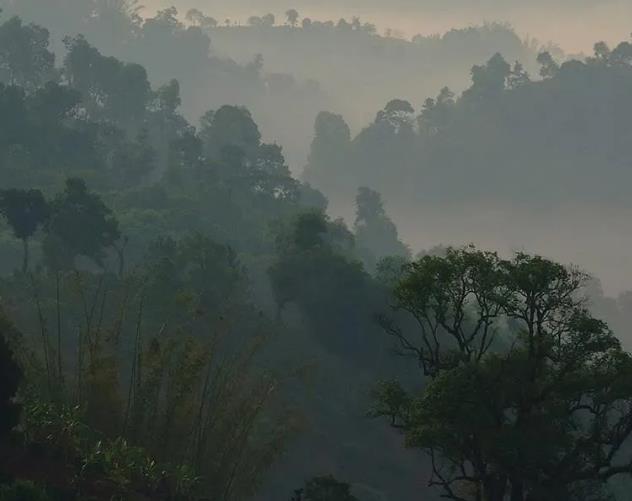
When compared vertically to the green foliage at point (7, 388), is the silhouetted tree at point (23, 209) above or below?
above

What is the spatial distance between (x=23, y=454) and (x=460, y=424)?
1337 centimetres

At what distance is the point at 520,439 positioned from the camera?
26234 millimetres

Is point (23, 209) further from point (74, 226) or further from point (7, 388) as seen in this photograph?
point (7, 388)

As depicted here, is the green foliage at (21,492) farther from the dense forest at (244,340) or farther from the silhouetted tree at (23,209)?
the silhouetted tree at (23,209)

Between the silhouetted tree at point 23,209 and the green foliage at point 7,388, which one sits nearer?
the green foliage at point 7,388

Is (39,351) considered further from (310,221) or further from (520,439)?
(520,439)

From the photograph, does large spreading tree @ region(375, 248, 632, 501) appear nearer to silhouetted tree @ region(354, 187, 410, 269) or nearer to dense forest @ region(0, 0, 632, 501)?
dense forest @ region(0, 0, 632, 501)

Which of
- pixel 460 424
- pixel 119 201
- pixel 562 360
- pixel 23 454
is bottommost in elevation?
pixel 23 454

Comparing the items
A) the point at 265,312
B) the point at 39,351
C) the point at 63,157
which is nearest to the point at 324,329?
the point at 265,312

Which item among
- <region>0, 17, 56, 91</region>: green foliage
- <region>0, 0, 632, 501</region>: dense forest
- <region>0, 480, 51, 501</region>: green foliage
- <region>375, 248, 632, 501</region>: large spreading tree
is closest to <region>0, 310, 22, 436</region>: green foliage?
<region>0, 0, 632, 501</region>: dense forest

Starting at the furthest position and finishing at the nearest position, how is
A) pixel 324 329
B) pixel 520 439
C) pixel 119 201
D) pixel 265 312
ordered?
1. pixel 119 201
2. pixel 265 312
3. pixel 324 329
4. pixel 520 439

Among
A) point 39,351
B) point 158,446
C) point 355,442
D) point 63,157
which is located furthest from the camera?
point 63,157

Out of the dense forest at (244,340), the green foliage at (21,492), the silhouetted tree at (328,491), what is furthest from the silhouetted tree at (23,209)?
the green foliage at (21,492)

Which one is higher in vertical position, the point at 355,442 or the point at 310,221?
the point at 310,221
